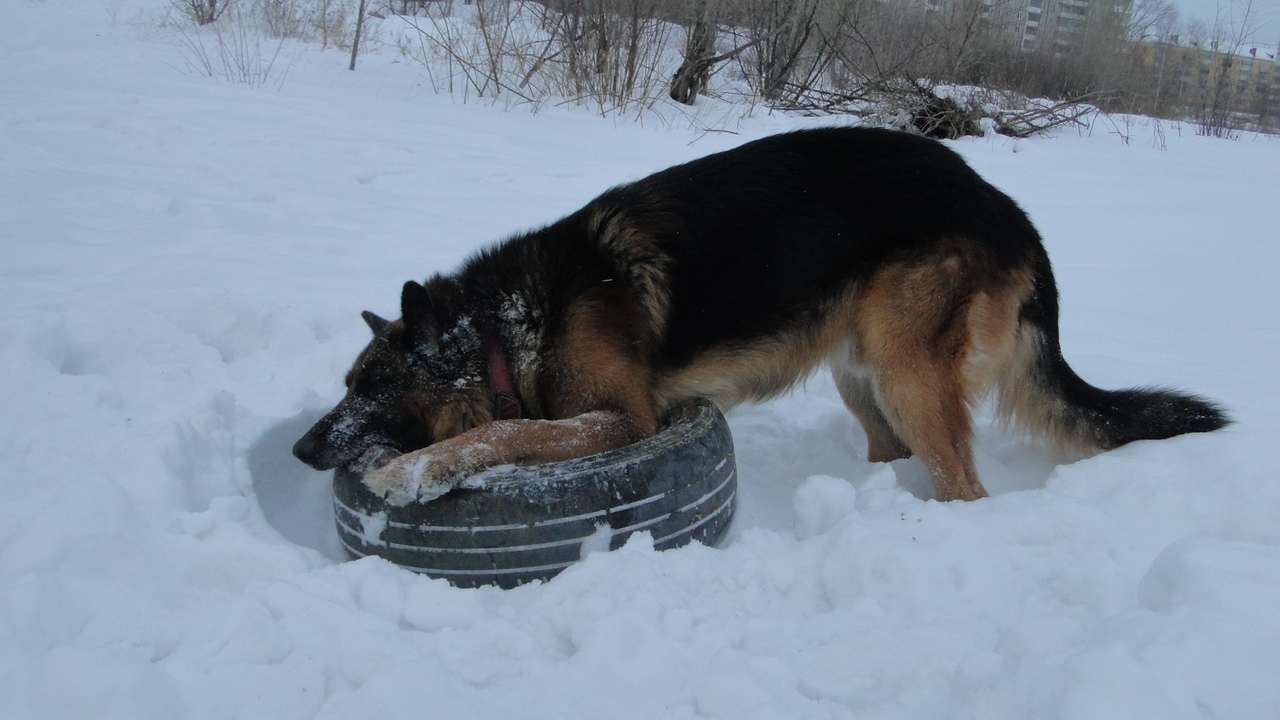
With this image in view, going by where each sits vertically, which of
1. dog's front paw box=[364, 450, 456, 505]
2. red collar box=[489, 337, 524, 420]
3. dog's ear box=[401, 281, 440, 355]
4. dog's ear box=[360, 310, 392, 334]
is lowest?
dog's front paw box=[364, 450, 456, 505]

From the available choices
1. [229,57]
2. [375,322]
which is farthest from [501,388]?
[229,57]

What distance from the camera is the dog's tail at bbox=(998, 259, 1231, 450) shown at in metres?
3.08

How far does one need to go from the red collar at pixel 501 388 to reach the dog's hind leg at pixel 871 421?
1.48 metres

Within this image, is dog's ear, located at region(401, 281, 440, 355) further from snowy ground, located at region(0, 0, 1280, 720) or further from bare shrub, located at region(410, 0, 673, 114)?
bare shrub, located at region(410, 0, 673, 114)

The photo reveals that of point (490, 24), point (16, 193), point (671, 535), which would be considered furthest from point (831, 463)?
point (490, 24)

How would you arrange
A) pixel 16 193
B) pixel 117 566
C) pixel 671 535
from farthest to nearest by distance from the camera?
pixel 16 193 < pixel 671 535 < pixel 117 566

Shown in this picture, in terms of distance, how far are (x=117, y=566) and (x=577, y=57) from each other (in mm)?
9676

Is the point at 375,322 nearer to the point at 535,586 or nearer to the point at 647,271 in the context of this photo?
the point at 647,271

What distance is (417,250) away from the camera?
5496 mm

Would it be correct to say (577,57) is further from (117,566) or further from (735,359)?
(117,566)

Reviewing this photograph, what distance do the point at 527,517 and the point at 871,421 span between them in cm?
195

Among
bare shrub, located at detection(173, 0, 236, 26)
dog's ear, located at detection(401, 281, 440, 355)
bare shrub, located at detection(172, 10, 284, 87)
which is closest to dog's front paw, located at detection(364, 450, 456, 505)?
dog's ear, located at detection(401, 281, 440, 355)

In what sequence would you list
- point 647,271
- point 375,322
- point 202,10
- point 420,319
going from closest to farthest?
1. point 420,319
2. point 647,271
3. point 375,322
4. point 202,10

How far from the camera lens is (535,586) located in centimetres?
237
